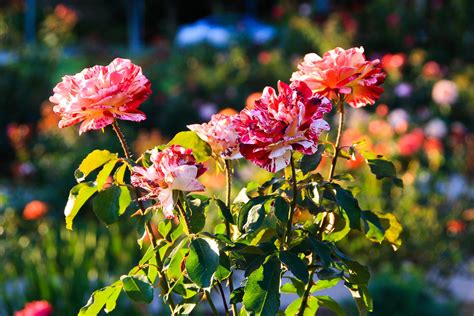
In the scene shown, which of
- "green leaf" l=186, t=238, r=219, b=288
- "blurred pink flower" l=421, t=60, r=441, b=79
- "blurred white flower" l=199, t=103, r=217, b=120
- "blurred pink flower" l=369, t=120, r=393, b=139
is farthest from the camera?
"blurred pink flower" l=421, t=60, r=441, b=79

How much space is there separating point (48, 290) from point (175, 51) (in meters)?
9.69

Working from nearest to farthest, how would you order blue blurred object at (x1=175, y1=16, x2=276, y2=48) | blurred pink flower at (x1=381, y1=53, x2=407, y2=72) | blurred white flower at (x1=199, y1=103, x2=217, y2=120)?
1. blurred pink flower at (x1=381, y1=53, x2=407, y2=72)
2. blurred white flower at (x1=199, y1=103, x2=217, y2=120)
3. blue blurred object at (x1=175, y1=16, x2=276, y2=48)

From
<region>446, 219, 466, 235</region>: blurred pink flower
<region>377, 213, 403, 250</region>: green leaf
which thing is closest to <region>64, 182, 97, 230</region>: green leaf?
<region>377, 213, 403, 250</region>: green leaf

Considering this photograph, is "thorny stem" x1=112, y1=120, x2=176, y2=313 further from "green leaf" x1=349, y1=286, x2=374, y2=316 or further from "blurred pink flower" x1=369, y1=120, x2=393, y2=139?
"blurred pink flower" x1=369, y1=120, x2=393, y2=139

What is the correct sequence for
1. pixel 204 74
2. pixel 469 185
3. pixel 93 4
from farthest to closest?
1. pixel 93 4
2. pixel 204 74
3. pixel 469 185

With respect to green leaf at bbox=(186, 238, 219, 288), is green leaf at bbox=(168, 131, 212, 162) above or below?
above

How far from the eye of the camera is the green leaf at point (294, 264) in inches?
58.6

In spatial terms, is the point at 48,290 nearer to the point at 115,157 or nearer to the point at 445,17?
the point at 115,157

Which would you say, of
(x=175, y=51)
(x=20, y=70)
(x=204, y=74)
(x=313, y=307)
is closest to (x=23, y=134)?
(x=20, y=70)

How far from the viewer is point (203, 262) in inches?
57.7

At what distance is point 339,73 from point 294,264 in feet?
1.13

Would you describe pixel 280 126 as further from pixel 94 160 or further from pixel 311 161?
pixel 94 160

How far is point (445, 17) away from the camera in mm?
11758

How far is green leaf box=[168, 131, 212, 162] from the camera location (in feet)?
5.37
